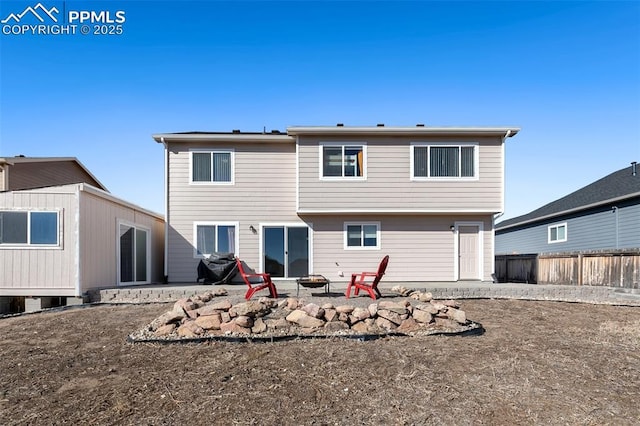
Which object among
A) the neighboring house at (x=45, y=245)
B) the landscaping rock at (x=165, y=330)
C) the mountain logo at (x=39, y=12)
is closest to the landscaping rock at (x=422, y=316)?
the landscaping rock at (x=165, y=330)

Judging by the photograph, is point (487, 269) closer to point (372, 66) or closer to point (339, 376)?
point (372, 66)

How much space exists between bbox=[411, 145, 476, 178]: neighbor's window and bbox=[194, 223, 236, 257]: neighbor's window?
6213 millimetres

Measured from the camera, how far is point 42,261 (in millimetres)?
9234

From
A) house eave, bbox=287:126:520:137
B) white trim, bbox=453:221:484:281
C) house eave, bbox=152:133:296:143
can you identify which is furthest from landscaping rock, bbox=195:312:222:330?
white trim, bbox=453:221:484:281

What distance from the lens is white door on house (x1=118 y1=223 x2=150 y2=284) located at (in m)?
11.3

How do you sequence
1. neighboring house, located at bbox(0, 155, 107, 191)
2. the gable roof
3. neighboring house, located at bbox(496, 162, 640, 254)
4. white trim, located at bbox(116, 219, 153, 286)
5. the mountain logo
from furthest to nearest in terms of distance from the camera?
the gable roof < neighboring house, located at bbox(496, 162, 640, 254) < neighboring house, located at bbox(0, 155, 107, 191) < white trim, located at bbox(116, 219, 153, 286) < the mountain logo

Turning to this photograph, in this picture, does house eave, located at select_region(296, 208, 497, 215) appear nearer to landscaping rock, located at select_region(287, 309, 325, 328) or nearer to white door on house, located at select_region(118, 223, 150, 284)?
white door on house, located at select_region(118, 223, 150, 284)

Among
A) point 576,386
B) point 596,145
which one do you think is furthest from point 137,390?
point 596,145

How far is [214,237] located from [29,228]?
15.7ft

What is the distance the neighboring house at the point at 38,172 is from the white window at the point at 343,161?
11493 millimetres

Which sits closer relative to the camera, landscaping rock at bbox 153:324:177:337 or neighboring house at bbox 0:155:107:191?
landscaping rock at bbox 153:324:177:337

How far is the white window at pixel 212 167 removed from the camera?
41.0 feet

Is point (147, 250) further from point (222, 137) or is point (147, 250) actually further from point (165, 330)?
point (165, 330)

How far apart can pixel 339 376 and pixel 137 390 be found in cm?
202
